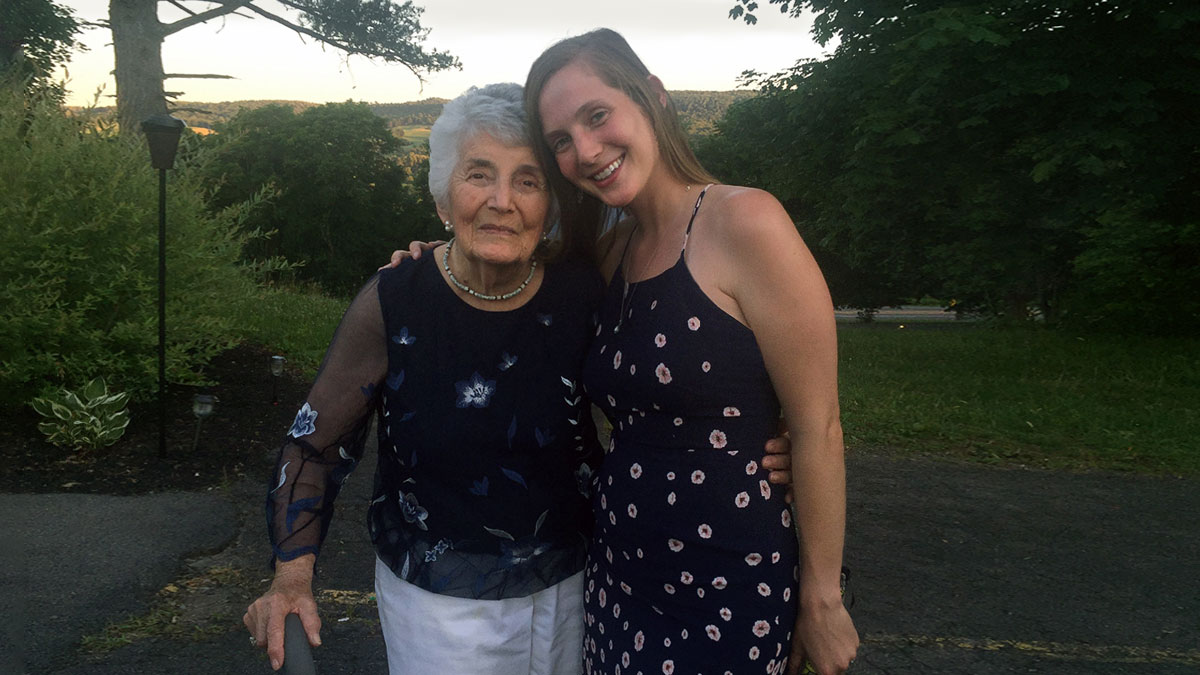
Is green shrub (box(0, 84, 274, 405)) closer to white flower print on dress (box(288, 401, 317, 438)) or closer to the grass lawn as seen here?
the grass lawn

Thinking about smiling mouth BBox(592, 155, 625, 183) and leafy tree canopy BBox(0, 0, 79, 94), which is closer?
smiling mouth BBox(592, 155, 625, 183)

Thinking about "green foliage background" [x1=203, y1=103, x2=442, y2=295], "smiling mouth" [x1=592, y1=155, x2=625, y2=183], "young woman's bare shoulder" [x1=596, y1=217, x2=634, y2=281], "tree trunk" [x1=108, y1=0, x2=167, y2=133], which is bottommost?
"green foliage background" [x1=203, y1=103, x2=442, y2=295]

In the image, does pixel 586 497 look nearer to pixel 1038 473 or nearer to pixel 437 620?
pixel 437 620

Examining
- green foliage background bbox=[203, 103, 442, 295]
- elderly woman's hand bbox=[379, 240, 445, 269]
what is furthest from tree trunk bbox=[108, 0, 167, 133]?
green foliage background bbox=[203, 103, 442, 295]

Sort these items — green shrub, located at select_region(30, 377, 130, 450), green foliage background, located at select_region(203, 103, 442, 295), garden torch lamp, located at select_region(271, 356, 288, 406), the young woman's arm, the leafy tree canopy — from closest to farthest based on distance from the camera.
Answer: the young woman's arm, green shrub, located at select_region(30, 377, 130, 450), garden torch lamp, located at select_region(271, 356, 288, 406), the leafy tree canopy, green foliage background, located at select_region(203, 103, 442, 295)

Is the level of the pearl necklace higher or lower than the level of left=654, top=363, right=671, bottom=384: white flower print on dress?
higher

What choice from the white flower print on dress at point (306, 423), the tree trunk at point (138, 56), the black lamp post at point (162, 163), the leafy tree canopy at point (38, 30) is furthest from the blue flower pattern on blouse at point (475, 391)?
the leafy tree canopy at point (38, 30)

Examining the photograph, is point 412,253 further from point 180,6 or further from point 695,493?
point 180,6

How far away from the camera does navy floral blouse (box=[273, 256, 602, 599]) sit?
1.96m

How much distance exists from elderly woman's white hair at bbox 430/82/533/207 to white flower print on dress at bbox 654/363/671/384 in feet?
1.89

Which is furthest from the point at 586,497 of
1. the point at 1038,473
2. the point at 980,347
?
the point at 980,347

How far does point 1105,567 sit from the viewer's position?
197 inches

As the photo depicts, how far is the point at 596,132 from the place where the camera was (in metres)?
1.89

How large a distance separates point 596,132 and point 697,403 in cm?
60
